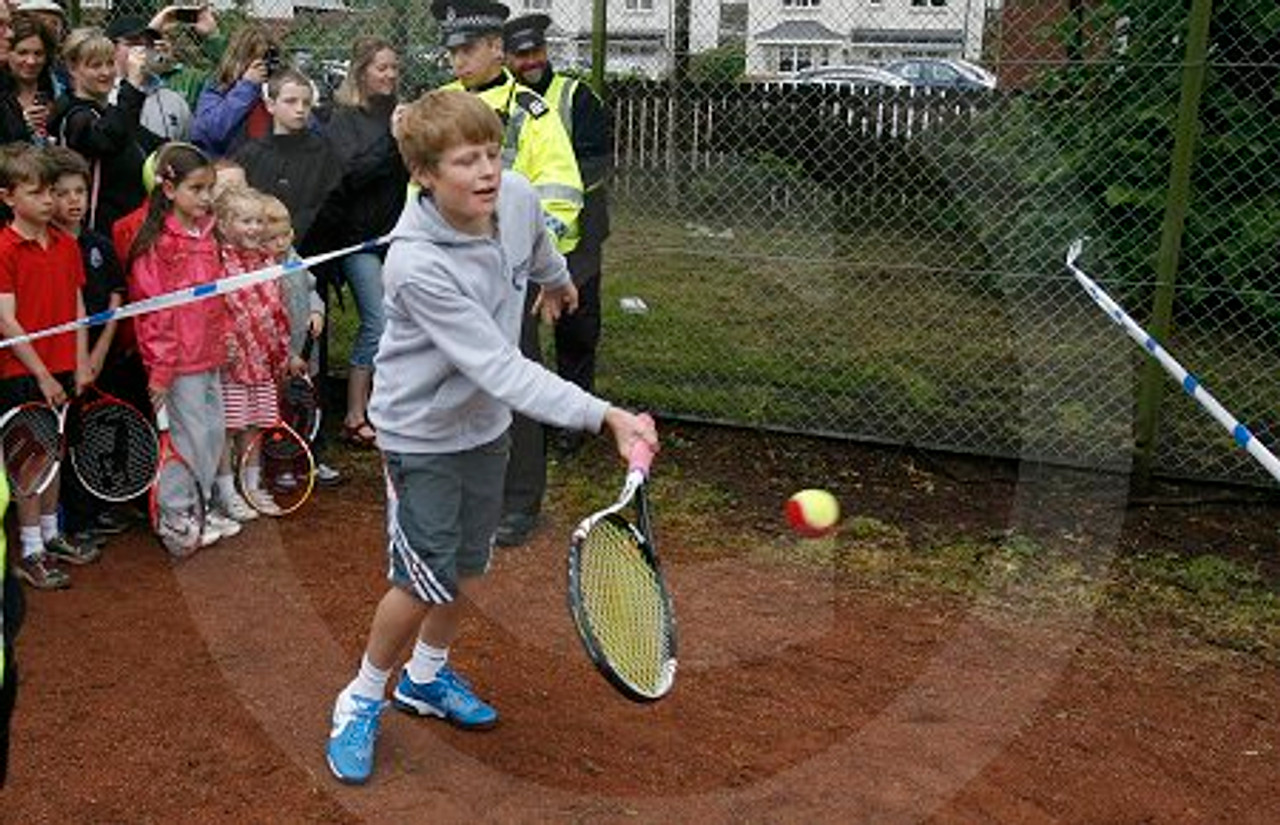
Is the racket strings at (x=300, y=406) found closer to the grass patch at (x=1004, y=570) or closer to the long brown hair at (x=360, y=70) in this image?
the grass patch at (x=1004, y=570)

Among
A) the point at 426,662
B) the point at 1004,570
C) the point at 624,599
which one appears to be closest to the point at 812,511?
the point at 624,599

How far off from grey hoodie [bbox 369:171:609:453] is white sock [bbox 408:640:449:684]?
704mm

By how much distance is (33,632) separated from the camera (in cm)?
466

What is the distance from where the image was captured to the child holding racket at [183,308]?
5.41 meters

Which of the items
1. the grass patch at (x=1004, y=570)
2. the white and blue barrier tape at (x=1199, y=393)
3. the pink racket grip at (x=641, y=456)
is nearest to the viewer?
the pink racket grip at (x=641, y=456)

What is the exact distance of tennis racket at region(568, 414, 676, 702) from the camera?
299 cm

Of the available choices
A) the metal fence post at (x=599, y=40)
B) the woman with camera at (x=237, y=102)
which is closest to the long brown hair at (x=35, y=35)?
the woman with camera at (x=237, y=102)

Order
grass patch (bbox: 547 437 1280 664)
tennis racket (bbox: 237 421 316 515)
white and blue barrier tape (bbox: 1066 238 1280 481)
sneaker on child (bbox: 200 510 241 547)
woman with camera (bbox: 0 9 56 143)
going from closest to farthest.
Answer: white and blue barrier tape (bbox: 1066 238 1280 481) < grass patch (bbox: 547 437 1280 664) < sneaker on child (bbox: 200 510 241 547) < woman with camera (bbox: 0 9 56 143) < tennis racket (bbox: 237 421 316 515)

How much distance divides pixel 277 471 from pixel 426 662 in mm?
2396

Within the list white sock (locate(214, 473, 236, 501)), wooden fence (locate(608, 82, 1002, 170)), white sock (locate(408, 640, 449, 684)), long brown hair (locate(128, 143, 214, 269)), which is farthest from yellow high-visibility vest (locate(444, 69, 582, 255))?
wooden fence (locate(608, 82, 1002, 170))

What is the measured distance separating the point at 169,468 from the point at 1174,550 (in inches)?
161

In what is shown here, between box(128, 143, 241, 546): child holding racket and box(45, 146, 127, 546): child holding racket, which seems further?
box(128, 143, 241, 546): child holding racket

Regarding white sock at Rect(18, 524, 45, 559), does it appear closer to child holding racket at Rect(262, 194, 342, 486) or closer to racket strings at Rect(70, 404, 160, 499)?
racket strings at Rect(70, 404, 160, 499)

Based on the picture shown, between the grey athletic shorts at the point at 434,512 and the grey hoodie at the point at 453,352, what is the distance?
44 mm
